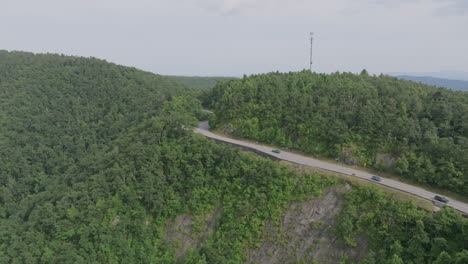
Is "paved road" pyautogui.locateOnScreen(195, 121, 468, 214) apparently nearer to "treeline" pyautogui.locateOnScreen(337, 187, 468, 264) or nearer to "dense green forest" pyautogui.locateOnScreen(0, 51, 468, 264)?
"dense green forest" pyautogui.locateOnScreen(0, 51, 468, 264)

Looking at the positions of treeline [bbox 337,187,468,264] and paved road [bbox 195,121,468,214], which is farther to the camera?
paved road [bbox 195,121,468,214]

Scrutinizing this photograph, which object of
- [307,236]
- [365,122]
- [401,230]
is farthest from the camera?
[365,122]

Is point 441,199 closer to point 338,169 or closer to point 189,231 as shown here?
point 338,169

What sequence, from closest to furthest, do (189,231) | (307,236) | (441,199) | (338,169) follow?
(441,199) < (307,236) < (189,231) < (338,169)

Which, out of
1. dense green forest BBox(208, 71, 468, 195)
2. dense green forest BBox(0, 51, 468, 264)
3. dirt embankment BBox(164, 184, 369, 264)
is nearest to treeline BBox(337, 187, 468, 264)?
dense green forest BBox(0, 51, 468, 264)

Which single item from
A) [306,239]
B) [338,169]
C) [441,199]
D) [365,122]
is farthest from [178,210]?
[441,199]

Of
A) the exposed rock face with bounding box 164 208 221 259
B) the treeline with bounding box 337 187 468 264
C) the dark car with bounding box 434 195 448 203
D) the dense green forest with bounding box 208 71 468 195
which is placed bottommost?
the exposed rock face with bounding box 164 208 221 259

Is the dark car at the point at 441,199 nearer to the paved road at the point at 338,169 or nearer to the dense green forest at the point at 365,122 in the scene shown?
the paved road at the point at 338,169

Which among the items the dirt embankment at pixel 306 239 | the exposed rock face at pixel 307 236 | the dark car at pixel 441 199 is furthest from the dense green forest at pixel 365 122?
the exposed rock face at pixel 307 236
